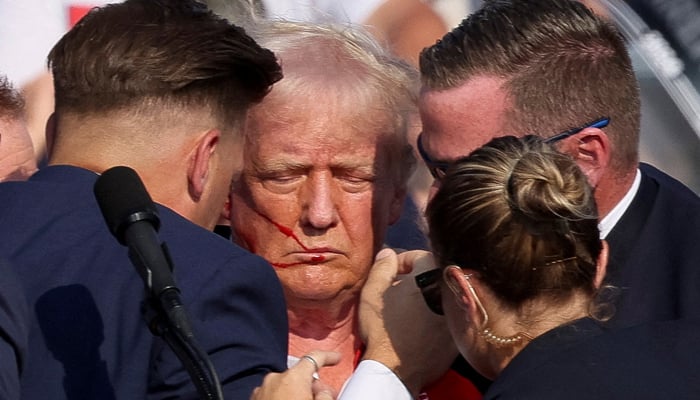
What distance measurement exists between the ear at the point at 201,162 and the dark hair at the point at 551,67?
0.57 m

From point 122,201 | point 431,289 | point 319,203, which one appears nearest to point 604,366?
point 431,289

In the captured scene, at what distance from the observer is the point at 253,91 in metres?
2.46

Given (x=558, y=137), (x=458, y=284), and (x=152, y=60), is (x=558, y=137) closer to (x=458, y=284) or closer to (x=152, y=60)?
(x=458, y=284)

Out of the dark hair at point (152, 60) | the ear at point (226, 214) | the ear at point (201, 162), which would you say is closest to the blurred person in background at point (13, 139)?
the ear at point (226, 214)

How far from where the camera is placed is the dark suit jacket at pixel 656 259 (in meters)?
2.50

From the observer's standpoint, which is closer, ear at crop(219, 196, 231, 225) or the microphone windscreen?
the microphone windscreen

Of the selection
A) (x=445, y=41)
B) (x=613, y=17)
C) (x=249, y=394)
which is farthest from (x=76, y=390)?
(x=613, y=17)

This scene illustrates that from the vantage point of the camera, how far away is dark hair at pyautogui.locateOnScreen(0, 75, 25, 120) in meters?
3.15

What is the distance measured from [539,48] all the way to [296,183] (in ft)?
1.86

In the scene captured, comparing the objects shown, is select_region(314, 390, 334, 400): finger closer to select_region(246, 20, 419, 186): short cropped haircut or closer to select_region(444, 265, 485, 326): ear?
select_region(444, 265, 485, 326): ear

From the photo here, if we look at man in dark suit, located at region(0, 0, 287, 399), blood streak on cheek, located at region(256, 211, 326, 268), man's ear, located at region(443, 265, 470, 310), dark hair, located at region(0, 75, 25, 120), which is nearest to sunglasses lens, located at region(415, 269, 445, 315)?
man's ear, located at region(443, 265, 470, 310)

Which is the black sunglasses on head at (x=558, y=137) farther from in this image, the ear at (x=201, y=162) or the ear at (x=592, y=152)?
the ear at (x=201, y=162)

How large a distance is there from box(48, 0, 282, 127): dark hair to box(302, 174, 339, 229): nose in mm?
453

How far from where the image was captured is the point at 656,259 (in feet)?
8.38
